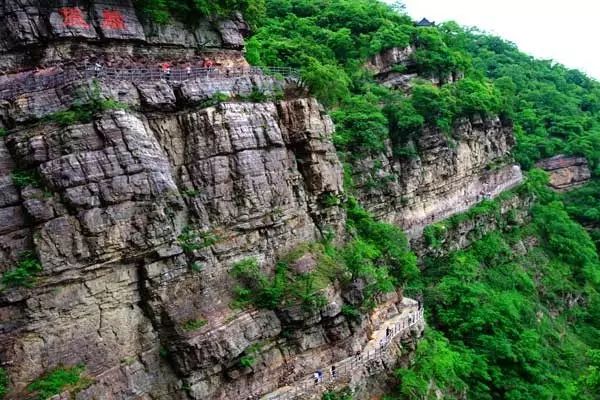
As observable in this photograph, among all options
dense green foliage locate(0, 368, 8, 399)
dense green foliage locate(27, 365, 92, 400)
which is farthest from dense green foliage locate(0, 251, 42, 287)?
dense green foliage locate(27, 365, 92, 400)

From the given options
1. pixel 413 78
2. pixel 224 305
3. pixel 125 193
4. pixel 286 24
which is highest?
pixel 286 24

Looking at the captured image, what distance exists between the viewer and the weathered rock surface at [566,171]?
190ft

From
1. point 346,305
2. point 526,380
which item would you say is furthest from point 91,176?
point 526,380

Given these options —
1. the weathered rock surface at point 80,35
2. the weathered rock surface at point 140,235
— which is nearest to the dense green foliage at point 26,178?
the weathered rock surface at point 140,235

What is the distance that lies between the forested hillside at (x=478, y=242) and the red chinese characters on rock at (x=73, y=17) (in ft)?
32.6

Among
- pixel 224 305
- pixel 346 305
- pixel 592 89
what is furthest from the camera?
pixel 592 89

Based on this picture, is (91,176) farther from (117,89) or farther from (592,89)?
(592,89)

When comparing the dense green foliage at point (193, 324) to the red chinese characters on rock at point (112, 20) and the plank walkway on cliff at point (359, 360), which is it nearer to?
the plank walkway on cliff at point (359, 360)

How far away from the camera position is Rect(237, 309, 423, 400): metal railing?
69.5 feet

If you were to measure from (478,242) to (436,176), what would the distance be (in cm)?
668

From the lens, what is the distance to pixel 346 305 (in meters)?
23.8

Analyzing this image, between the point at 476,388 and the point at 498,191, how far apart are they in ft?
78.6

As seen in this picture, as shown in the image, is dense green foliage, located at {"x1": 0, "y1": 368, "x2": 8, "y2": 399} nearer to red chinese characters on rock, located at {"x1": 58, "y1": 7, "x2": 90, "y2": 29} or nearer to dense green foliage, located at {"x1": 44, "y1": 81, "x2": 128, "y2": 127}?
dense green foliage, located at {"x1": 44, "y1": 81, "x2": 128, "y2": 127}

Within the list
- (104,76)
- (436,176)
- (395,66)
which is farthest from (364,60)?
(104,76)
